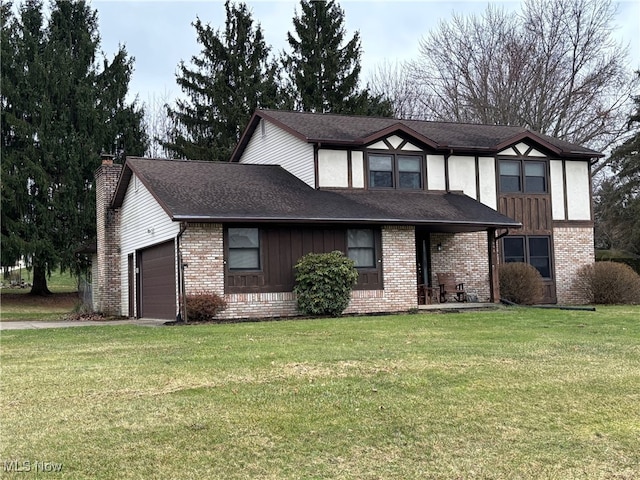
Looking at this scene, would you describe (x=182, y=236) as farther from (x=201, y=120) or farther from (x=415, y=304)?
(x=201, y=120)

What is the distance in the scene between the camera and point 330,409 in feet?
20.0


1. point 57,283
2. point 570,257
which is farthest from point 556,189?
point 57,283

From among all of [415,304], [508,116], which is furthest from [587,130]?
[415,304]

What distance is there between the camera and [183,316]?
53.0 feet

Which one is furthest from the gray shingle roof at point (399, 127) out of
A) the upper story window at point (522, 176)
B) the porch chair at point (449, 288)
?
the porch chair at point (449, 288)

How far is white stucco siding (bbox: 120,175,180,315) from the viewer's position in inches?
699

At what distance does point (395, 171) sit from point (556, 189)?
627 cm

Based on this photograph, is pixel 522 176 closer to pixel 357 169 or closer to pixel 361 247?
pixel 357 169

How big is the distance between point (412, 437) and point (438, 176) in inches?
678

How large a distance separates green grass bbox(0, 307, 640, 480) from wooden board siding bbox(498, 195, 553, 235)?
12300 millimetres

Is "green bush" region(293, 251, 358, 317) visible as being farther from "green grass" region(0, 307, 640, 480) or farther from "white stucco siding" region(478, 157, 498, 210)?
"white stucco siding" region(478, 157, 498, 210)

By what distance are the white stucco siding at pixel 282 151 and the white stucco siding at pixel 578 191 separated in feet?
31.3

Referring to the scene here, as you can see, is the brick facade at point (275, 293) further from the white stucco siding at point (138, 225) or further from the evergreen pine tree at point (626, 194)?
the evergreen pine tree at point (626, 194)

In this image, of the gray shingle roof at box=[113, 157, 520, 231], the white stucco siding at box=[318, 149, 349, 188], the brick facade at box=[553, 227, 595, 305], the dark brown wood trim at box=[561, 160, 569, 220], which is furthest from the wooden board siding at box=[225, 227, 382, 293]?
the dark brown wood trim at box=[561, 160, 569, 220]
